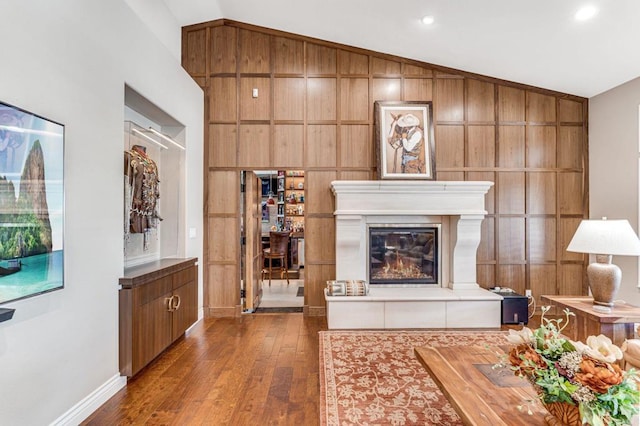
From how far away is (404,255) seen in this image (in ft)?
16.3

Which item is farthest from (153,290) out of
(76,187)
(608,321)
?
(608,321)

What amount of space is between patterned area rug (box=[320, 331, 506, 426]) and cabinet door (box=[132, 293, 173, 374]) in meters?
1.50

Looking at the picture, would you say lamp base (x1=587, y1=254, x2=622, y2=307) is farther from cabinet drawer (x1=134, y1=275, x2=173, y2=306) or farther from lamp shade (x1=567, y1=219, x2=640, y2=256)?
cabinet drawer (x1=134, y1=275, x2=173, y2=306)

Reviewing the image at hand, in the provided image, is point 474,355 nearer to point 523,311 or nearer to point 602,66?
point 523,311

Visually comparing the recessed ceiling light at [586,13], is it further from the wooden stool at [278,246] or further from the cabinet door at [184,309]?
the wooden stool at [278,246]

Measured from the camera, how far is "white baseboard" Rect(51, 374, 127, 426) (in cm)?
227

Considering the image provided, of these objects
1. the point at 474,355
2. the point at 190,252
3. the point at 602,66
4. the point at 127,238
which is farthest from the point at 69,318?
the point at 602,66

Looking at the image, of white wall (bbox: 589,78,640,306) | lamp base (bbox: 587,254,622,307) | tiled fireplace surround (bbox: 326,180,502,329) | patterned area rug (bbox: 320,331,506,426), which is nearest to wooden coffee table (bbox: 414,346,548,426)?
patterned area rug (bbox: 320,331,506,426)

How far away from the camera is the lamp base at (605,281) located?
10.3 feet

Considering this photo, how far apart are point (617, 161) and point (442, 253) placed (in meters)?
2.43

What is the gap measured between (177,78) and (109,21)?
1290 mm

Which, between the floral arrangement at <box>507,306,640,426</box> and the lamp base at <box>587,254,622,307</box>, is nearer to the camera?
the floral arrangement at <box>507,306,640,426</box>

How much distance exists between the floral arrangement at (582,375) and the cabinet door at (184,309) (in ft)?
10.4

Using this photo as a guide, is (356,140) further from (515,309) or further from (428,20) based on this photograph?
(515,309)
